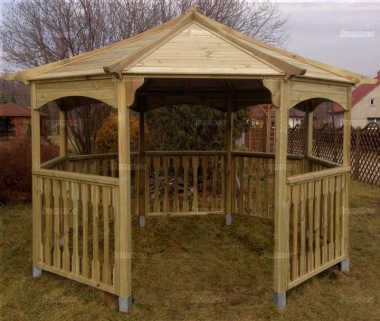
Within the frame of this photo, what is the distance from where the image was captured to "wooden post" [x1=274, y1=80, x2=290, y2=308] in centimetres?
395

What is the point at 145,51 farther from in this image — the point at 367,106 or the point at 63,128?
the point at 367,106

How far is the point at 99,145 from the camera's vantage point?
1184cm

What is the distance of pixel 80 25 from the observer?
531 inches

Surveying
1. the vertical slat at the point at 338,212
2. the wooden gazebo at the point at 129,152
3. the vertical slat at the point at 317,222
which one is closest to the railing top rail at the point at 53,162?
the wooden gazebo at the point at 129,152

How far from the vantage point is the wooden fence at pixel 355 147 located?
1256 cm

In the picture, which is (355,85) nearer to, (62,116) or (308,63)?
(308,63)

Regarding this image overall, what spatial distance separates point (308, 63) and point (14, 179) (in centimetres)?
692

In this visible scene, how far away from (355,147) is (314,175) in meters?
9.92

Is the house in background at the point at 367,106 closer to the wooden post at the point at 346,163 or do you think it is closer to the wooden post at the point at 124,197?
the wooden post at the point at 346,163

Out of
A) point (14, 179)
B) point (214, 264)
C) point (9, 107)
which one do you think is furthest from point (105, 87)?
point (9, 107)

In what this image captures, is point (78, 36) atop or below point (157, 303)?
atop

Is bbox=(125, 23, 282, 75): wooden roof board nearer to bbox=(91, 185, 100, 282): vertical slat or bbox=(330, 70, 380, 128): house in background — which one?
bbox=(91, 185, 100, 282): vertical slat

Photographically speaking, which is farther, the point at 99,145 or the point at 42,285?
the point at 99,145

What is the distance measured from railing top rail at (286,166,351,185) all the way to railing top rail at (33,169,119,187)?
1.81m
